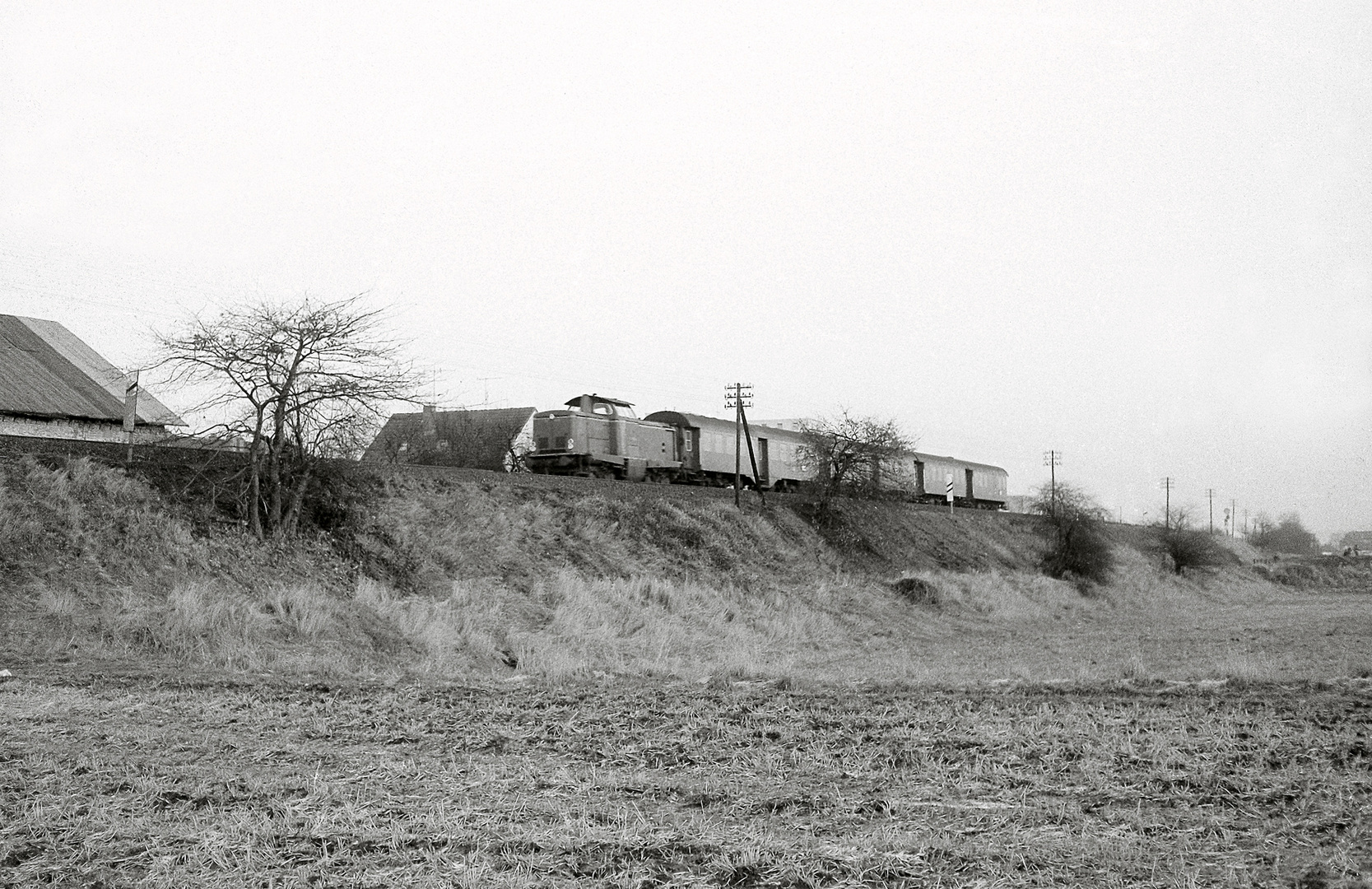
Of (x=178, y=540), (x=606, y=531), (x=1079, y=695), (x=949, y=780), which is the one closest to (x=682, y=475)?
(x=606, y=531)

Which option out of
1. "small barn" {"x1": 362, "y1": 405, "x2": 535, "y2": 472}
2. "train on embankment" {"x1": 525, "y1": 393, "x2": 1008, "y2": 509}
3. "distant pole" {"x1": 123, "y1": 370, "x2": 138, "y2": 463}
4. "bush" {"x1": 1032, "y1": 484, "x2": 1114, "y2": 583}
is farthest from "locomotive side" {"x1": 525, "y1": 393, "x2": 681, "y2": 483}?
"bush" {"x1": 1032, "y1": 484, "x2": 1114, "y2": 583}

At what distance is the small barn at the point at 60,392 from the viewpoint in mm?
27094

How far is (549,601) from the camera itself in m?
22.0

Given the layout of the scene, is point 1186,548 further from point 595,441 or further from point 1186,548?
point 595,441

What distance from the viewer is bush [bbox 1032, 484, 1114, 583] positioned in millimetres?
45156

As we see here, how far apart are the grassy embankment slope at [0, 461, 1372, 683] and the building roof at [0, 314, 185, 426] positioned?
912cm

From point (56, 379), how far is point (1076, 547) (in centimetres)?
3832

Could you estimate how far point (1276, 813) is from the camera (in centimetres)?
523

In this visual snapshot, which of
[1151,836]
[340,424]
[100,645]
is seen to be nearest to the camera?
[1151,836]

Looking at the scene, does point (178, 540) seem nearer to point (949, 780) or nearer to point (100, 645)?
point (100, 645)

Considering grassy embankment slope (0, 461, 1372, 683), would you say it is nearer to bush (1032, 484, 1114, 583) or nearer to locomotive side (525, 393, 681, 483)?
locomotive side (525, 393, 681, 483)

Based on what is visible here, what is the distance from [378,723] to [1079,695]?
20.2 ft

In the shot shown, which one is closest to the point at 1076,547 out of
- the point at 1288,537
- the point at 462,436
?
the point at 462,436

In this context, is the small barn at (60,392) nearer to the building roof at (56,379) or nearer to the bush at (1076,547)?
the building roof at (56,379)
